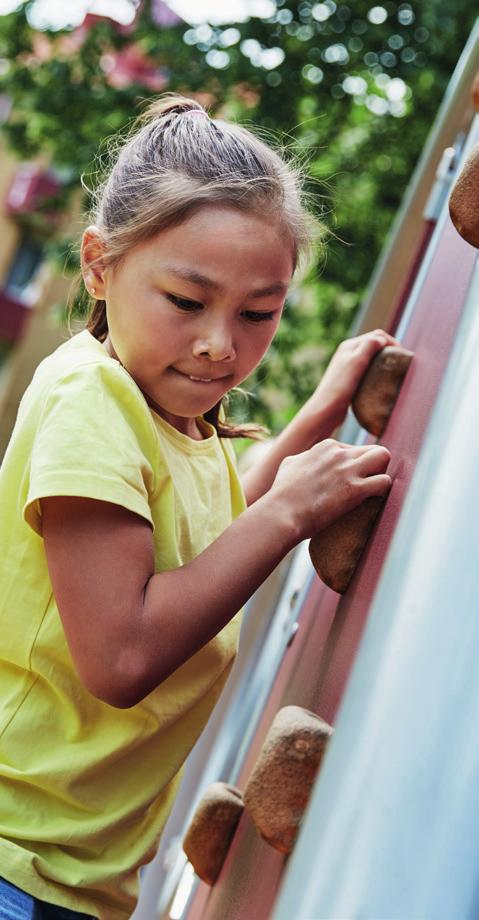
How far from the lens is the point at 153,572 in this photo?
1.22 m

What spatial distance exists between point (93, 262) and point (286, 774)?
2.51 feet

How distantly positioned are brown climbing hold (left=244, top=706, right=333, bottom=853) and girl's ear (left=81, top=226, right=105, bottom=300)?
693mm

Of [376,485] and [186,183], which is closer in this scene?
[376,485]

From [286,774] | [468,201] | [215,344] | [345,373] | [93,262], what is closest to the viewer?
[286,774]

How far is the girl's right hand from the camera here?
1.19 m

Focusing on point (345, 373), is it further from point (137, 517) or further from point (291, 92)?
point (291, 92)

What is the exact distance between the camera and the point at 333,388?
1.75 meters

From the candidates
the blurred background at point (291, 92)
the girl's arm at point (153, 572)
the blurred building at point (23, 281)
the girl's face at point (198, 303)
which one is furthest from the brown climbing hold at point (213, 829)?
the blurred building at point (23, 281)

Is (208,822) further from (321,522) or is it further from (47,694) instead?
(321,522)

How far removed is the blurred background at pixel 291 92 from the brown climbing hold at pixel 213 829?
5300 millimetres

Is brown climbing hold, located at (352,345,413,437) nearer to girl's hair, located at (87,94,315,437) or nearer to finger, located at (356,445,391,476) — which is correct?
girl's hair, located at (87,94,315,437)

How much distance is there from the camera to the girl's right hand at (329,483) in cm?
119

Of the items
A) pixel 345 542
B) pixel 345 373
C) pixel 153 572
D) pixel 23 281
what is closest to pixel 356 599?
pixel 345 542

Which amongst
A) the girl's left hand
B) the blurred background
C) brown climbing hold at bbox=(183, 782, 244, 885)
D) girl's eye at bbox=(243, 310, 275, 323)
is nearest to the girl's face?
girl's eye at bbox=(243, 310, 275, 323)
